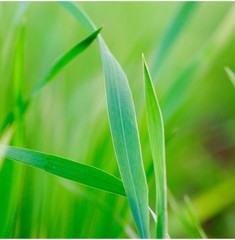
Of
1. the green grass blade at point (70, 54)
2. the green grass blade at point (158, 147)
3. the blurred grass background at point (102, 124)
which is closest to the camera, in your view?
the green grass blade at point (158, 147)

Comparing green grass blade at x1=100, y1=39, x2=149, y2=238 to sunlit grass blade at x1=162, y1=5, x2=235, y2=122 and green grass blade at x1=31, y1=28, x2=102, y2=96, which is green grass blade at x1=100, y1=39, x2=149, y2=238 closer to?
green grass blade at x1=31, y1=28, x2=102, y2=96

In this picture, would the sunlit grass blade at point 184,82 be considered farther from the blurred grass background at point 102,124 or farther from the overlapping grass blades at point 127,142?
the overlapping grass blades at point 127,142

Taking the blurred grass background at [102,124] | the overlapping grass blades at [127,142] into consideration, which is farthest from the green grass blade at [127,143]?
the blurred grass background at [102,124]

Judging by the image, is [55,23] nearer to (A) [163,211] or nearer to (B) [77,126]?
(B) [77,126]

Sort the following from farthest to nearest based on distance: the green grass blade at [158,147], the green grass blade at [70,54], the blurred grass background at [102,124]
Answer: the blurred grass background at [102,124] < the green grass blade at [70,54] < the green grass blade at [158,147]

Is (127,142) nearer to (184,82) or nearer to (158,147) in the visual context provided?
(158,147)

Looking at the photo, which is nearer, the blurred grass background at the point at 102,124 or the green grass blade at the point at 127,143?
the green grass blade at the point at 127,143

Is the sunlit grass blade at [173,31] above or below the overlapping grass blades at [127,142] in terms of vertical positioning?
above

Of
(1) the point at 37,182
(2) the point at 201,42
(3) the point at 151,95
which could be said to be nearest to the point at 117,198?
(1) the point at 37,182
